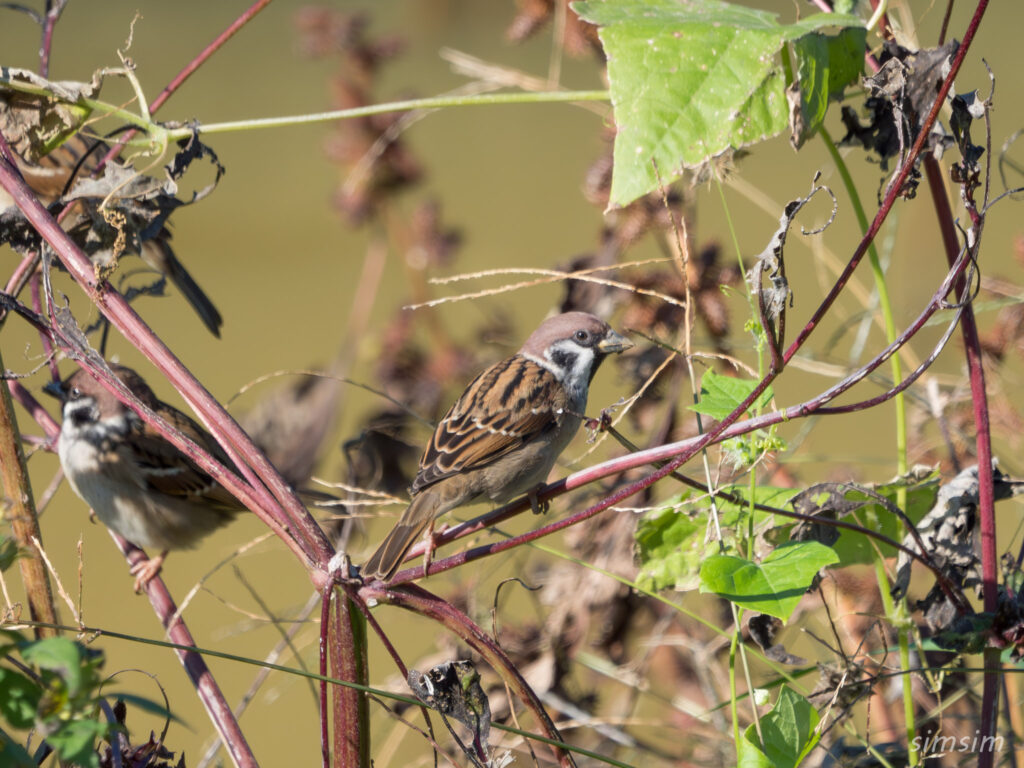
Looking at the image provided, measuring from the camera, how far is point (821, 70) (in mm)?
1175

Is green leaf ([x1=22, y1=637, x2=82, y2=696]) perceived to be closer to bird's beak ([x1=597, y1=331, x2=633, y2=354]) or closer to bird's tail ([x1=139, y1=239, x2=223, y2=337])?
bird's tail ([x1=139, y1=239, x2=223, y2=337])

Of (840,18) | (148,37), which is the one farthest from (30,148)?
(148,37)

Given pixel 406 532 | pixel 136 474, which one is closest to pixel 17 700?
pixel 406 532

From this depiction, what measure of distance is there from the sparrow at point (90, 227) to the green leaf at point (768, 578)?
722 mm

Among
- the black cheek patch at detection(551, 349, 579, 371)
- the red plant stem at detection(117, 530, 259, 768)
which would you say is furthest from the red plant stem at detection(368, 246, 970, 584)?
the black cheek patch at detection(551, 349, 579, 371)

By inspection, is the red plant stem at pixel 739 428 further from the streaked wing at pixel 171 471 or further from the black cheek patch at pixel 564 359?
the streaked wing at pixel 171 471

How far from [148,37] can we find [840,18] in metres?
7.27

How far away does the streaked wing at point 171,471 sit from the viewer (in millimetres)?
2637

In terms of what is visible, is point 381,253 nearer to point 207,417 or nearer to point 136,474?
point 136,474

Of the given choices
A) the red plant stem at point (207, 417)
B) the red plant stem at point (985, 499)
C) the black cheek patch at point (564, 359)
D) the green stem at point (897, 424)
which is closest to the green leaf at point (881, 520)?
the green stem at point (897, 424)

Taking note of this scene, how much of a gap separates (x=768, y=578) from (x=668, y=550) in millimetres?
420

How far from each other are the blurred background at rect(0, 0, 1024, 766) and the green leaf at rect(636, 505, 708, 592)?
0.52m

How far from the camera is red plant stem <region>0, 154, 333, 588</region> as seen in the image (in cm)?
100

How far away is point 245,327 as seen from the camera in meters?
6.23
